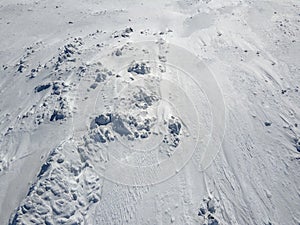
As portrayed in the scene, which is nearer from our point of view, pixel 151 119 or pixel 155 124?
pixel 155 124

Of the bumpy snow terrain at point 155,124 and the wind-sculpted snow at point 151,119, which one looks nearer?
the bumpy snow terrain at point 155,124

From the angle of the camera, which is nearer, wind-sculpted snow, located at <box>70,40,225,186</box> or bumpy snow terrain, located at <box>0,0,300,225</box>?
bumpy snow terrain, located at <box>0,0,300,225</box>

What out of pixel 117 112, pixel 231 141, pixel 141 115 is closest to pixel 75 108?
pixel 117 112

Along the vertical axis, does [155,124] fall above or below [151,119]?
below

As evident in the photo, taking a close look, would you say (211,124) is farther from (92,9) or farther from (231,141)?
(92,9)

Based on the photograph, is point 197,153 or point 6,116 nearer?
point 197,153

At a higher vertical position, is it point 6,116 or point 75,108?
point 75,108

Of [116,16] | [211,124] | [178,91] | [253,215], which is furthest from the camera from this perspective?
[116,16]

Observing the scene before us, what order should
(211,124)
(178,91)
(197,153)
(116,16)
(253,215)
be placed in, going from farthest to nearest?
(116,16), (178,91), (211,124), (197,153), (253,215)
